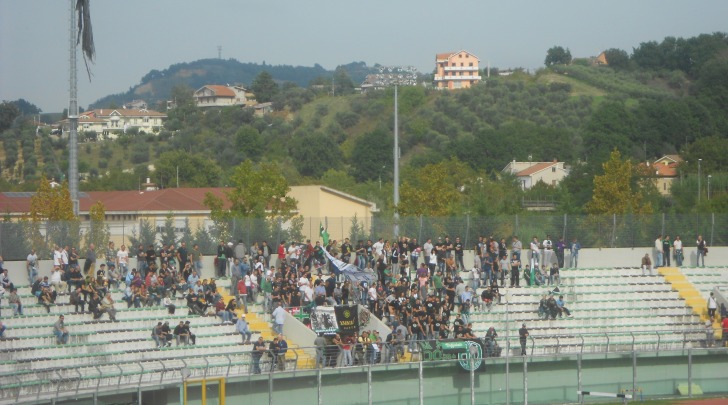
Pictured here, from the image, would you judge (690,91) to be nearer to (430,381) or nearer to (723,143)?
(723,143)

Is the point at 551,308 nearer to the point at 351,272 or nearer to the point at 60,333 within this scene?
the point at 351,272

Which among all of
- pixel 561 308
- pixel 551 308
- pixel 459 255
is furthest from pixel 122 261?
pixel 561 308

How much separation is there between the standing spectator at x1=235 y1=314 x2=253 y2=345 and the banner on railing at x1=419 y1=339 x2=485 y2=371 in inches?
208

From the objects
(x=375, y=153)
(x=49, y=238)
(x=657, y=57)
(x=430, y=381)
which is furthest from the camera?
(x=657, y=57)

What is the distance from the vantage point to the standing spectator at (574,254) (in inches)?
1757

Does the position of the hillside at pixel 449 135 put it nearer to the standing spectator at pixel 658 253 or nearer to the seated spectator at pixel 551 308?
the standing spectator at pixel 658 253

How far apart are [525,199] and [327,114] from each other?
70912mm

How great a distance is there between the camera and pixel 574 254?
44719 millimetres

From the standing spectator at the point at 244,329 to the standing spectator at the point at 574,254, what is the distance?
15277 mm

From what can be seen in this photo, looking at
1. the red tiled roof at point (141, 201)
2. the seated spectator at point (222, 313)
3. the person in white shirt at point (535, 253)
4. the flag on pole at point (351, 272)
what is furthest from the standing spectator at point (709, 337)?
the red tiled roof at point (141, 201)

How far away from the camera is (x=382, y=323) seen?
36.2 m

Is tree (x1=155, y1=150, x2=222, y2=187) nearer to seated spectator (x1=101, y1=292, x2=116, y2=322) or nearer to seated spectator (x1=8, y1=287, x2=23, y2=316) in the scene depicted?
seated spectator (x1=101, y1=292, x2=116, y2=322)

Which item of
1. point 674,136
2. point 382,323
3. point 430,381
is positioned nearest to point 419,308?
point 382,323

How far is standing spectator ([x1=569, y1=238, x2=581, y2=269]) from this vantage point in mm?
44625
